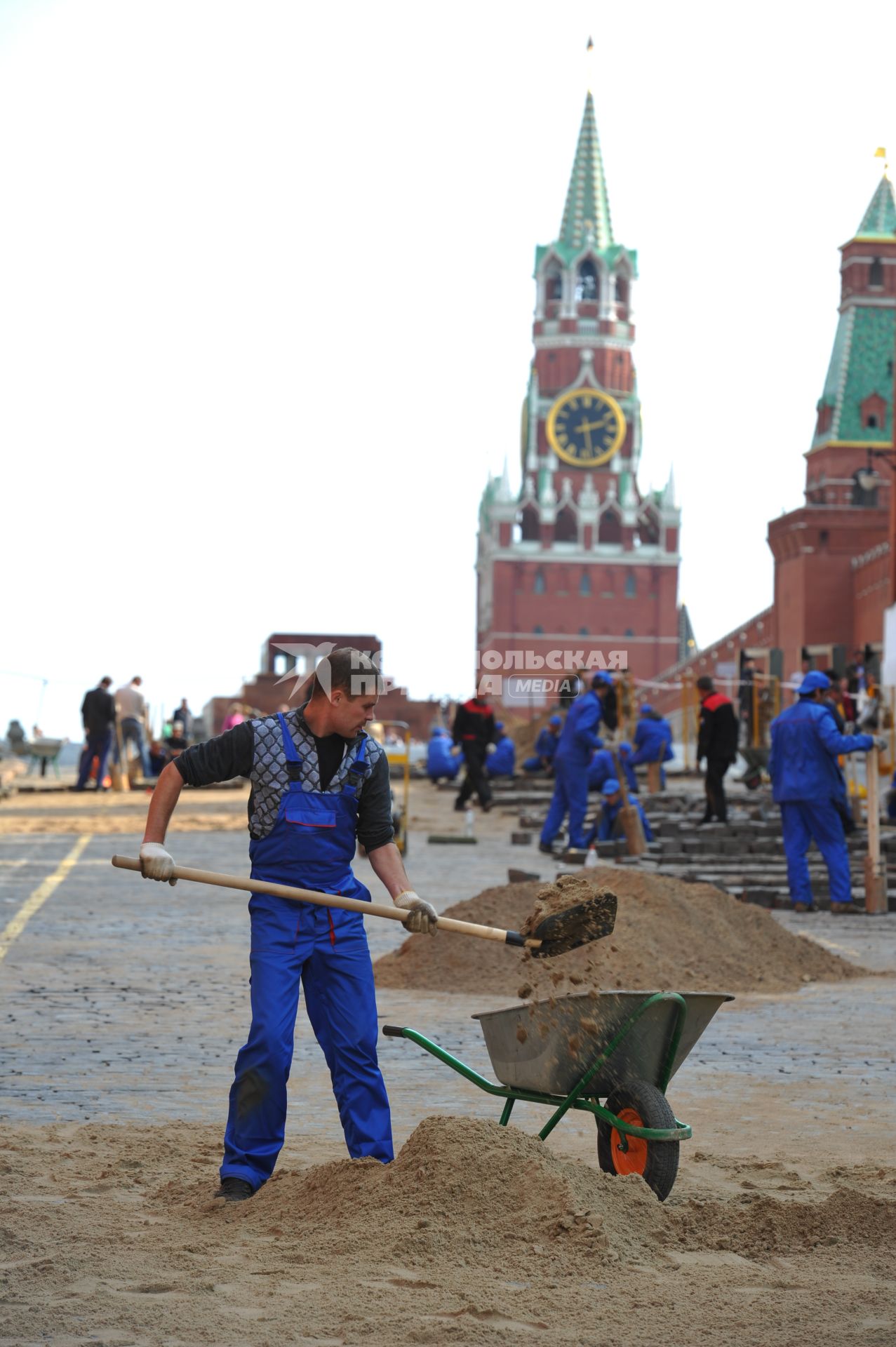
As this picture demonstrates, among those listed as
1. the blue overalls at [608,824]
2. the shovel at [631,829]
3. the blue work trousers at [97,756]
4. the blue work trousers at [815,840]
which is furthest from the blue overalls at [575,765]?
the blue work trousers at [97,756]

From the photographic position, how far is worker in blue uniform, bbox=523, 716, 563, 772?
37938mm

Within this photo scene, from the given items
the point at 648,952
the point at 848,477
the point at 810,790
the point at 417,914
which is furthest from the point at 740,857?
the point at 848,477

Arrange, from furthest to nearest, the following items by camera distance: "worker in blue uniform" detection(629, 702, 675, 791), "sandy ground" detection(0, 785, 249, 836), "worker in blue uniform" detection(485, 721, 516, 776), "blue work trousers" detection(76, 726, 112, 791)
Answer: "worker in blue uniform" detection(485, 721, 516, 776) → "blue work trousers" detection(76, 726, 112, 791) → "sandy ground" detection(0, 785, 249, 836) → "worker in blue uniform" detection(629, 702, 675, 791)

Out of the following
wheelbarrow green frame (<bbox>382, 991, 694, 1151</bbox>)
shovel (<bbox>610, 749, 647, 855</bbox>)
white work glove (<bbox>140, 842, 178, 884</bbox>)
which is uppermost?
white work glove (<bbox>140, 842, 178, 884</bbox>)

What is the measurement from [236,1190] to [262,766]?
1.29 m

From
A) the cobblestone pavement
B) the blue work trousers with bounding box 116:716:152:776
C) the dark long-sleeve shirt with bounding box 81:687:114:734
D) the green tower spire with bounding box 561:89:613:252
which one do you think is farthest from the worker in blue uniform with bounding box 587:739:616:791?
the green tower spire with bounding box 561:89:613:252

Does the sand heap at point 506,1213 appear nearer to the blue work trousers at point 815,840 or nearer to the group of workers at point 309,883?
the group of workers at point 309,883

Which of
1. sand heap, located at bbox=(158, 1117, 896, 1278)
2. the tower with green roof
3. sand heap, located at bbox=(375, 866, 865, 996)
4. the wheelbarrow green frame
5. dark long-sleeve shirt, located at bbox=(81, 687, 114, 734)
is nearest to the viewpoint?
sand heap, located at bbox=(158, 1117, 896, 1278)

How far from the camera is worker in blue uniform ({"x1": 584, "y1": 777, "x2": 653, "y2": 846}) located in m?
20.3

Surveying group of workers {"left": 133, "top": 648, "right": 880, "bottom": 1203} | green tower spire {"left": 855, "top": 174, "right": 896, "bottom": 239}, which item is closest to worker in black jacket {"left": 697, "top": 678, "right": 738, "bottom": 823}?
group of workers {"left": 133, "top": 648, "right": 880, "bottom": 1203}

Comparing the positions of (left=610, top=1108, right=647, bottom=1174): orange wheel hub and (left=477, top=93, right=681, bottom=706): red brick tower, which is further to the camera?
(left=477, top=93, right=681, bottom=706): red brick tower

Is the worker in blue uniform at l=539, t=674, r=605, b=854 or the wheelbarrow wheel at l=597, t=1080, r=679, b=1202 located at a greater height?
the worker in blue uniform at l=539, t=674, r=605, b=854

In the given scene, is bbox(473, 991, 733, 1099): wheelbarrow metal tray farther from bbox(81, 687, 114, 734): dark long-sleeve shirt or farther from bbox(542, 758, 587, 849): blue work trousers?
bbox(81, 687, 114, 734): dark long-sleeve shirt

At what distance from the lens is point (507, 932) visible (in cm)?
583
